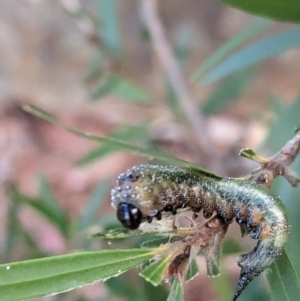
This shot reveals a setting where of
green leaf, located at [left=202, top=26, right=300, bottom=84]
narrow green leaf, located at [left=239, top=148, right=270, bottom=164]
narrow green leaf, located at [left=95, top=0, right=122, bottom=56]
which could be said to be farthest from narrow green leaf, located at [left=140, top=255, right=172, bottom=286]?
narrow green leaf, located at [left=95, top=0, right=122, bottom=56]

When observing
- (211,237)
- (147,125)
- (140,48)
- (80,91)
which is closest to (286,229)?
(211,237)

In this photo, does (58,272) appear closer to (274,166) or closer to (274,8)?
(274,166)

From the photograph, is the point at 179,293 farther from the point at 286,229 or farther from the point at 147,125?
the point at 147,125

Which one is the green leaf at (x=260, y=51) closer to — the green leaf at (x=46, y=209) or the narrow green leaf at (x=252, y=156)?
the narrow green leaf at (x=252, y=156)

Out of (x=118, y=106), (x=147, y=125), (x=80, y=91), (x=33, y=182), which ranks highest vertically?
(x=80, y=91)

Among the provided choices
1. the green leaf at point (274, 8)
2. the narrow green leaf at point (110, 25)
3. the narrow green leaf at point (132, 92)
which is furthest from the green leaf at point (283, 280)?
the narrow green leaf at point (132, 92)
